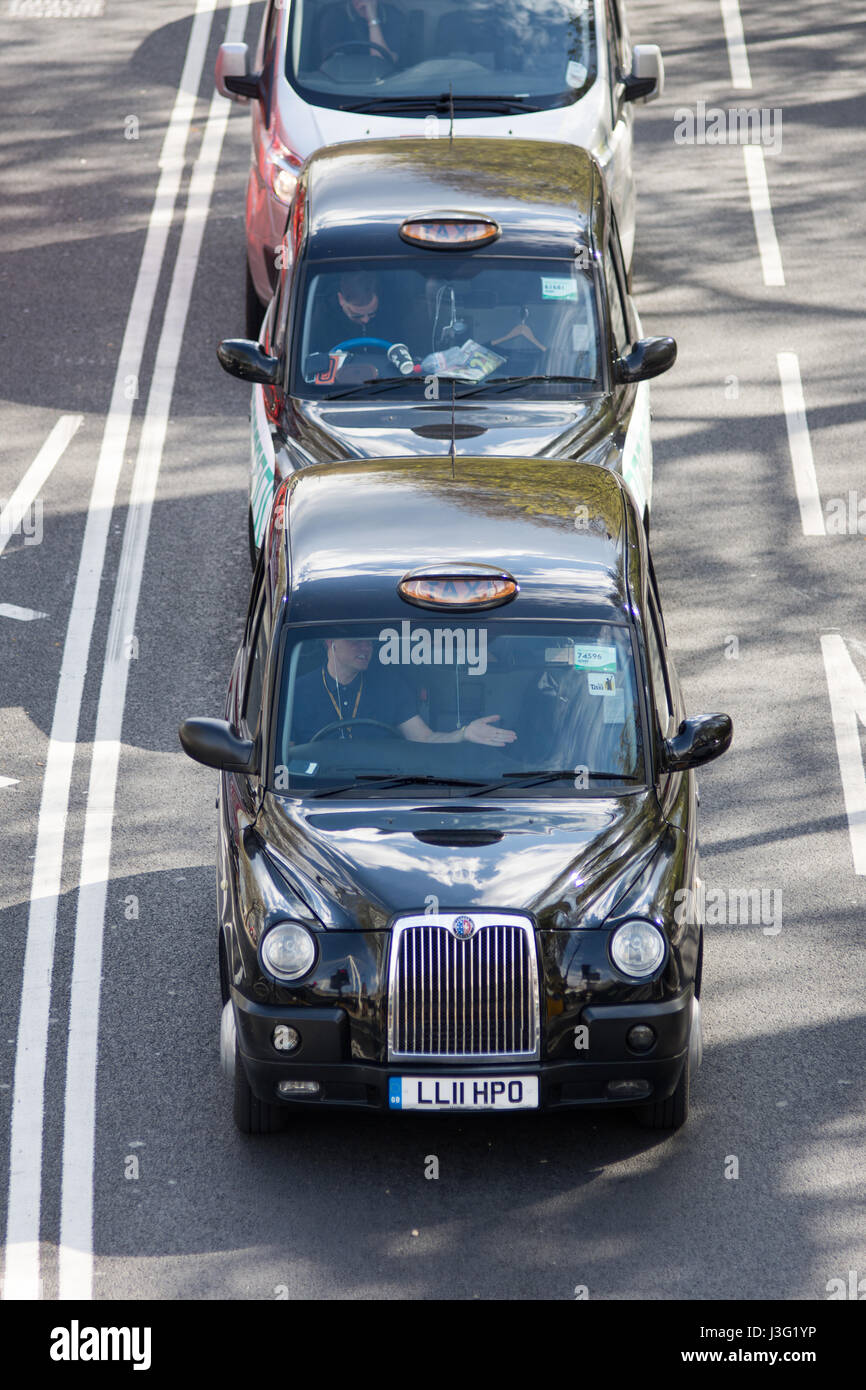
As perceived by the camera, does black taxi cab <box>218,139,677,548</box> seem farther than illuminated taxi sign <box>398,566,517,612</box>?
Yes

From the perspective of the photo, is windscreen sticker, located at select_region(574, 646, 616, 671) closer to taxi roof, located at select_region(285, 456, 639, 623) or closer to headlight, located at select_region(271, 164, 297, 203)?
taxi roof, located at select_region(285, 456, 639, 623)

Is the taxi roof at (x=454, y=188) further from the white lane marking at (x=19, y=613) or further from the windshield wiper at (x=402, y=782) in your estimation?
the windshield wiper at (x=402, y=782)

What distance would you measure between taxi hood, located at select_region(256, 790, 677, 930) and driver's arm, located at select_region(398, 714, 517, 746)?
0.85 feet

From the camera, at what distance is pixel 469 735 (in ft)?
25.0

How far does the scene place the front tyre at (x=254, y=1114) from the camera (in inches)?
296

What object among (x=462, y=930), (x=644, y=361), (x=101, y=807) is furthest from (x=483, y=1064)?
(x=644, y=361)

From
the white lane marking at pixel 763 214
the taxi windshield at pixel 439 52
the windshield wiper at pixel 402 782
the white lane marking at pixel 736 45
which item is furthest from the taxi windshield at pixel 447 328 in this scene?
the white lane marking at pixel 736 45

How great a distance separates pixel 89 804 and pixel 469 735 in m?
2.96

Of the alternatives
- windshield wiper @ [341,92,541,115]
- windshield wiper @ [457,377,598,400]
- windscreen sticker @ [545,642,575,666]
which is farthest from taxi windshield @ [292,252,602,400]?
windscreen sticker @ [545,642,575,666]

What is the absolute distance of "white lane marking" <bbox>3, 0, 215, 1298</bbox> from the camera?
7305mm

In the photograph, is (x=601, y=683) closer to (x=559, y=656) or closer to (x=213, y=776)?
(x=559, y=656)

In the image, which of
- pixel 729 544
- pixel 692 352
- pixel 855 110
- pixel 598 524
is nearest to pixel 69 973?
pixel 598 524
